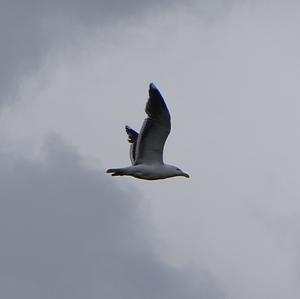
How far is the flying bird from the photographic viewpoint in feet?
200

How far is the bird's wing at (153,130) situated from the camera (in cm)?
6073

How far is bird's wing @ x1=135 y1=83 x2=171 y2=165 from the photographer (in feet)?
199

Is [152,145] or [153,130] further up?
[153,130]

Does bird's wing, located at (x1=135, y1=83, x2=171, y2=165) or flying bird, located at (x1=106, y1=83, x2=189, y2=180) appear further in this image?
flying bird, located at (x1=106, y1=83, x2=189, y2=180)

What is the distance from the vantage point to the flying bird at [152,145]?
60.9 meters

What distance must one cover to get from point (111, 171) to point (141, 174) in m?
1.61

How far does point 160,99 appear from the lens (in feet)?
199

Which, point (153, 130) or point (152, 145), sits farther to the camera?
point (152, 145)

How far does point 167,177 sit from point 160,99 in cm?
411

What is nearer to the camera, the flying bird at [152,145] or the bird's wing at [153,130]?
the bird's wing at [153,130]

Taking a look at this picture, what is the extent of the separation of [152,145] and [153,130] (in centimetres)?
94

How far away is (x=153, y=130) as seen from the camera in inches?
2425

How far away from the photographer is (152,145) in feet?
204

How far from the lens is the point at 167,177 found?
63.2m
